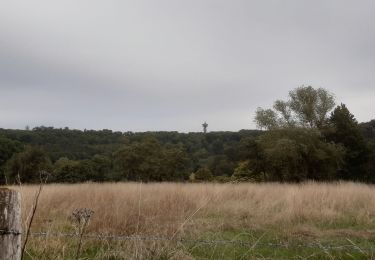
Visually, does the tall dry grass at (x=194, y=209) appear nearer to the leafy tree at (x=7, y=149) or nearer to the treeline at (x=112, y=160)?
the treeline at (x=112, y=160)

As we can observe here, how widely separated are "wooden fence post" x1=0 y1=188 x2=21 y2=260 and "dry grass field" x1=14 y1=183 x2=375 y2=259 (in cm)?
285

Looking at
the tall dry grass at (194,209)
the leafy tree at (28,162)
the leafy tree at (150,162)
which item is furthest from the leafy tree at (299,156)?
the tall dry grass at (194,209)

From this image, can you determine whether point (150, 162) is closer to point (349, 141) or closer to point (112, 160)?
point (112, 160)

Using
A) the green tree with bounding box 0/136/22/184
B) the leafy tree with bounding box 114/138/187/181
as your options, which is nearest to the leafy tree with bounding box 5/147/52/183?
the leafy tree with bounding box 114/138/187/181

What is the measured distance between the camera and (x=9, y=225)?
2.20m

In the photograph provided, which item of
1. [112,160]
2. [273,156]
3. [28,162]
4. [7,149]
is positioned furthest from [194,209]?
[7,149]

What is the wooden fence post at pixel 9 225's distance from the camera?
218 cm

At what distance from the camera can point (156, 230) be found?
6.77 meters

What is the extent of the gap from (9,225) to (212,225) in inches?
271

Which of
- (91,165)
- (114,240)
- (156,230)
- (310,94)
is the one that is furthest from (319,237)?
Result: (91,165)

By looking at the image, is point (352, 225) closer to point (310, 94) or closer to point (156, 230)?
point (156, 230)

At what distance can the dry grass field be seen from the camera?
5.89m

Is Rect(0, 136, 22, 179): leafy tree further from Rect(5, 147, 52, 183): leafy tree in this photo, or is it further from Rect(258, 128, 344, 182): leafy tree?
Rect(258, 128, 344, 182): leafy tree

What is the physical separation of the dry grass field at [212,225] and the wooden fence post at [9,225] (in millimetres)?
2846
